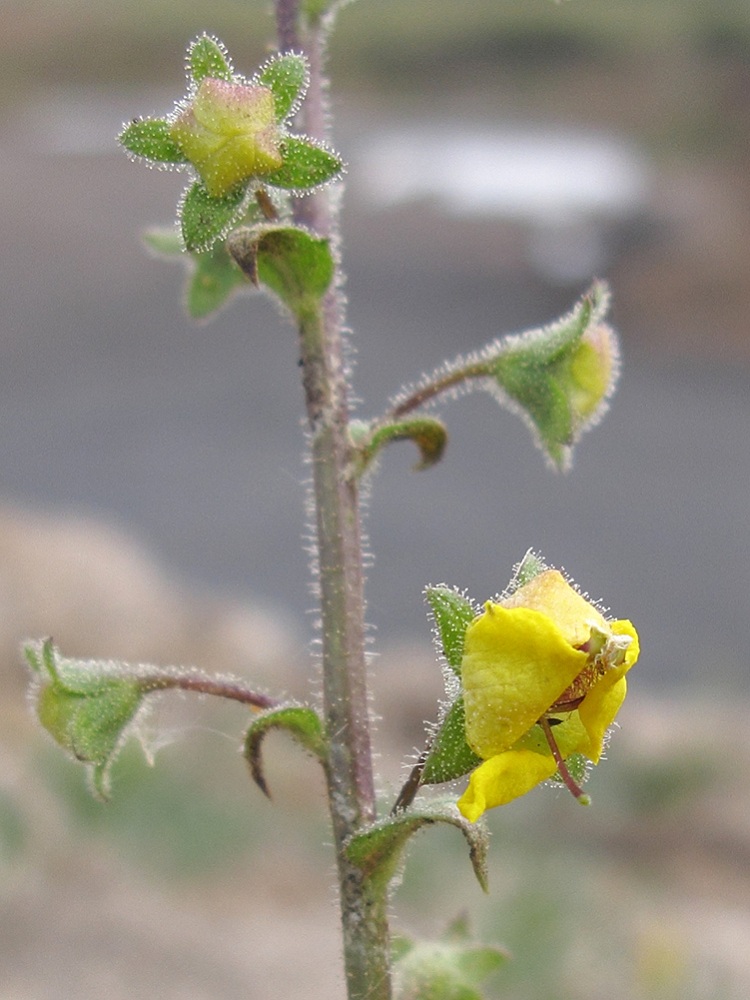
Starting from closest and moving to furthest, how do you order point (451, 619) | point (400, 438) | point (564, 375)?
point (451, 619), point (400, 438), point (564, 375)

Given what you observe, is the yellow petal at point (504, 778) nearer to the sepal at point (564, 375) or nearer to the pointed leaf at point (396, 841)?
the pointed leaf at point (396, 841)

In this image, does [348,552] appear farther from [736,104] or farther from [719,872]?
[736,104]

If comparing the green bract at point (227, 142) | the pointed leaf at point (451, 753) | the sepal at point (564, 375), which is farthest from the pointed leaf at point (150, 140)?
the pointed leaf at point (451, 753)

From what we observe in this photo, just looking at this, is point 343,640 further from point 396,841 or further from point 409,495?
point 409,495

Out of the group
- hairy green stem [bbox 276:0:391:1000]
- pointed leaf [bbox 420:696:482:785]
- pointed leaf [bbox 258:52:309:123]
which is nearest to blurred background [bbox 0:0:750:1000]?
hairy green stem [bbox 276:0:391:1000]

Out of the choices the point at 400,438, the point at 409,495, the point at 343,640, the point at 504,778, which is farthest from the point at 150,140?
the point at 409,495

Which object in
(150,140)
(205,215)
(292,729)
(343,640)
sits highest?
(150,140)
